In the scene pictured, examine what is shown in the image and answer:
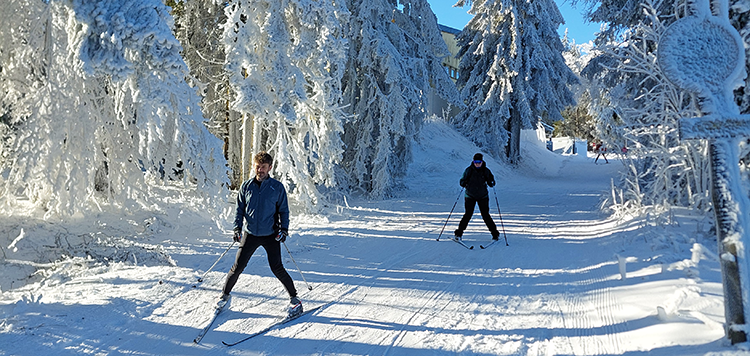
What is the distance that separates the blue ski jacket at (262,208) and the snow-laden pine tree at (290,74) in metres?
6.02

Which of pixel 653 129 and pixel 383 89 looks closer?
pixel 653 129

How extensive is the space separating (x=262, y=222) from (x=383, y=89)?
38.7 feet

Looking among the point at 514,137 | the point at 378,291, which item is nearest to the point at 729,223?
the point at 378,291

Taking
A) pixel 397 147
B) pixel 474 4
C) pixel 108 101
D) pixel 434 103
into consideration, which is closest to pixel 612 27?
pixel 397 147

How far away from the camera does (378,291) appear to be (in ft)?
20.5

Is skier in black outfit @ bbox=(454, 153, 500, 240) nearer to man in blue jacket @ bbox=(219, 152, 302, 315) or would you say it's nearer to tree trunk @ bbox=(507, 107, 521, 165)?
man in blue jacket @ bbox=(219, 152, 302, 315)

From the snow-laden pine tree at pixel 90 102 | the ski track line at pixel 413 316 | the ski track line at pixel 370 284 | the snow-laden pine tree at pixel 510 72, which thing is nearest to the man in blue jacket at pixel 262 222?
the ski track line at pixel 370 284

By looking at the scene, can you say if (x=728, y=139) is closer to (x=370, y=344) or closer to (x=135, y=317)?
(x=370, y=344)

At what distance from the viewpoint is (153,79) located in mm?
7465

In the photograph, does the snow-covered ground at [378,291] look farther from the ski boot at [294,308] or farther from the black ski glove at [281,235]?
the black ski glove at [281,235]

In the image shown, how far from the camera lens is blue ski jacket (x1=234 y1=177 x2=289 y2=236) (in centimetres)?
525

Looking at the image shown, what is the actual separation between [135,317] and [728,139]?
553cm

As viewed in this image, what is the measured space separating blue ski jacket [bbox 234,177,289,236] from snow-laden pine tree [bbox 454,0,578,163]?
73.1 feet

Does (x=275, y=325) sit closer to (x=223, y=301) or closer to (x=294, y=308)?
(x=294, y=308)
